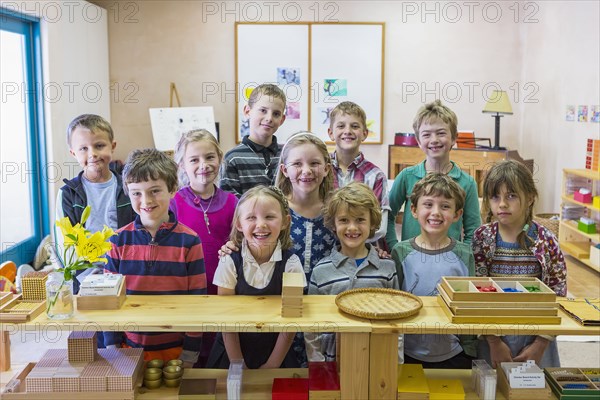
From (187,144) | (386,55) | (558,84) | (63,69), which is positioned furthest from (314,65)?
(187,144)

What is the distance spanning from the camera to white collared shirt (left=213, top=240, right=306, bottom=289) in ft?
7.28

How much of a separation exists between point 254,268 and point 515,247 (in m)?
1.00

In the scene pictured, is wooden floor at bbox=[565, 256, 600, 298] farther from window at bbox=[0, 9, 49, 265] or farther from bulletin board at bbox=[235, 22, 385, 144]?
window at bbox=[0, 9, 49, 265]

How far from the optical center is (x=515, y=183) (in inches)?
93.4

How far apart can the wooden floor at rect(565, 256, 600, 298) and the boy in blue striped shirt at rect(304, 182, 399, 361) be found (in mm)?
3080

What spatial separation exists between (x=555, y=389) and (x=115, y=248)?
5.25 ft

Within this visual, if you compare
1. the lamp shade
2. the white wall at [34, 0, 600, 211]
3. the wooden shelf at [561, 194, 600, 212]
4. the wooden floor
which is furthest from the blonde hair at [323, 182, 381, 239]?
the white wall at [34, 0, 600, 211]

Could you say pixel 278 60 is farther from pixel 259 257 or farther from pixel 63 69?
pixel 259 257

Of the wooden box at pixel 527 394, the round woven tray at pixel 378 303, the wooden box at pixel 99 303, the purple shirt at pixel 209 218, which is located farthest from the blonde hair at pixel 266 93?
the wooden box at pixel 527 394

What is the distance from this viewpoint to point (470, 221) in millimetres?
2707

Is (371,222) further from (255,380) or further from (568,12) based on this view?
(568,12)

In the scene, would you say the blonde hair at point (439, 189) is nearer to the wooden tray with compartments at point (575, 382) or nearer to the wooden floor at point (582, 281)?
the wooden tray with compartments at point (575, 382)

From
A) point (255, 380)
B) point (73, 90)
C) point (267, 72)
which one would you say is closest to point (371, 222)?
point (255, 380)

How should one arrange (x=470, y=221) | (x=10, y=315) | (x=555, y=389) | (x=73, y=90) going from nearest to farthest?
(x=10, y=315), (x=555, y=389), (x=470, y=221), (x=73, y=90)
